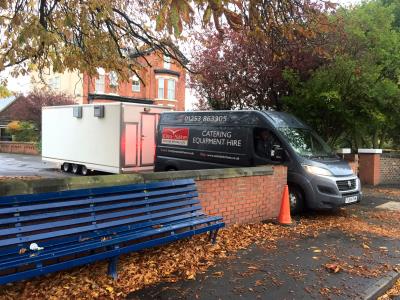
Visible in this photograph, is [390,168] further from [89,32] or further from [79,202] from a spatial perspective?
[79,202]

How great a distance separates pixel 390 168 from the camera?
16.9m

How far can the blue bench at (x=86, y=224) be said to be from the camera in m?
4.03

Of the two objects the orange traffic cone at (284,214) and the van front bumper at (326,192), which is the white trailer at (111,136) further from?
the orange traffic cone at (284,214)

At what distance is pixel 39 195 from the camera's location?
4348mm

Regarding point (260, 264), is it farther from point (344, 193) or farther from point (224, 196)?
point (344, 193)

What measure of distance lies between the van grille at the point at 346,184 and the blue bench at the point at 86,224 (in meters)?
4.11

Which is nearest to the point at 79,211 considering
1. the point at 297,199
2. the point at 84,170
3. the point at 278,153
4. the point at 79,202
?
the point at 79,202

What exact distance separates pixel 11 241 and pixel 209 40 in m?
12.0

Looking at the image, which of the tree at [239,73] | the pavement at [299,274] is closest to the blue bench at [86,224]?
the pavement at [299,274]

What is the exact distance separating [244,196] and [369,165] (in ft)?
33.6

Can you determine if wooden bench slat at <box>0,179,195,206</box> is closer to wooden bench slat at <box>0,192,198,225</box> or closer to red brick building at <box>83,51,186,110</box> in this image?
wooden bench slat at <box>0,192,198,225</box>

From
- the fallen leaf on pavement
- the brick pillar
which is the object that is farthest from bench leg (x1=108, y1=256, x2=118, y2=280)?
the brick pillar

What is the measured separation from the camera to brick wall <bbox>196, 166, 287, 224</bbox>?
691 centimetres

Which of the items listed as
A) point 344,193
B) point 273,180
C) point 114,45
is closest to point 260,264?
point 273,180
